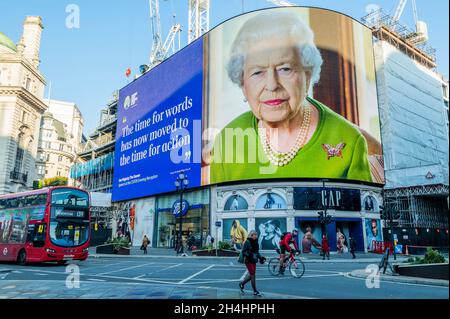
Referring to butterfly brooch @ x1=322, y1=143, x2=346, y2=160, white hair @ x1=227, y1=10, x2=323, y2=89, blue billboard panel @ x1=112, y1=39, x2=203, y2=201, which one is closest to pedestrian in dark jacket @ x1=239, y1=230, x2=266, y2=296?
butterfly brooch @ x1=322, y1=143, x2=346, y2=160

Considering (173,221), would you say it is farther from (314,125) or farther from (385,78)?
(385,78)

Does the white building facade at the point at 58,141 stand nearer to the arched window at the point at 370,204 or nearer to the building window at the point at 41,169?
the building window at the point at 41,169

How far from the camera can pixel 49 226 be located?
18141 millimetres

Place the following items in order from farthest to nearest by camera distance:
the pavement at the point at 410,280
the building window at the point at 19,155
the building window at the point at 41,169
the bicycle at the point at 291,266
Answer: the building window at the point at 41,169 → the building window at the point at 19,155 → the bicycle at the point at 291,266 → the pavement at the point at 410,280

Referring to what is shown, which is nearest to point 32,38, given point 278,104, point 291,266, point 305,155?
point 278,104

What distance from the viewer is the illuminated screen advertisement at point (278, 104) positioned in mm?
35531

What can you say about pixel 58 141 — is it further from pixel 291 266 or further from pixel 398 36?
pixel 291 266

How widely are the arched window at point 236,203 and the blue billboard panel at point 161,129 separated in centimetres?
422

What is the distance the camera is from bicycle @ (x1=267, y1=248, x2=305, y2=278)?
1343cm

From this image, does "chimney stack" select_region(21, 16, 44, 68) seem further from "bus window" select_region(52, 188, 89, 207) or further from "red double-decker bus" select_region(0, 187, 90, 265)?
"bus window" select_region(52, 188, 89, 207)

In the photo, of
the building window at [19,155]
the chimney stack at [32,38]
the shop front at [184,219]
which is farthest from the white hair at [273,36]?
the chimney stack at [32,38]

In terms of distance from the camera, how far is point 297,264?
1355 cm

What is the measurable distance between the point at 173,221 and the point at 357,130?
22974mm
